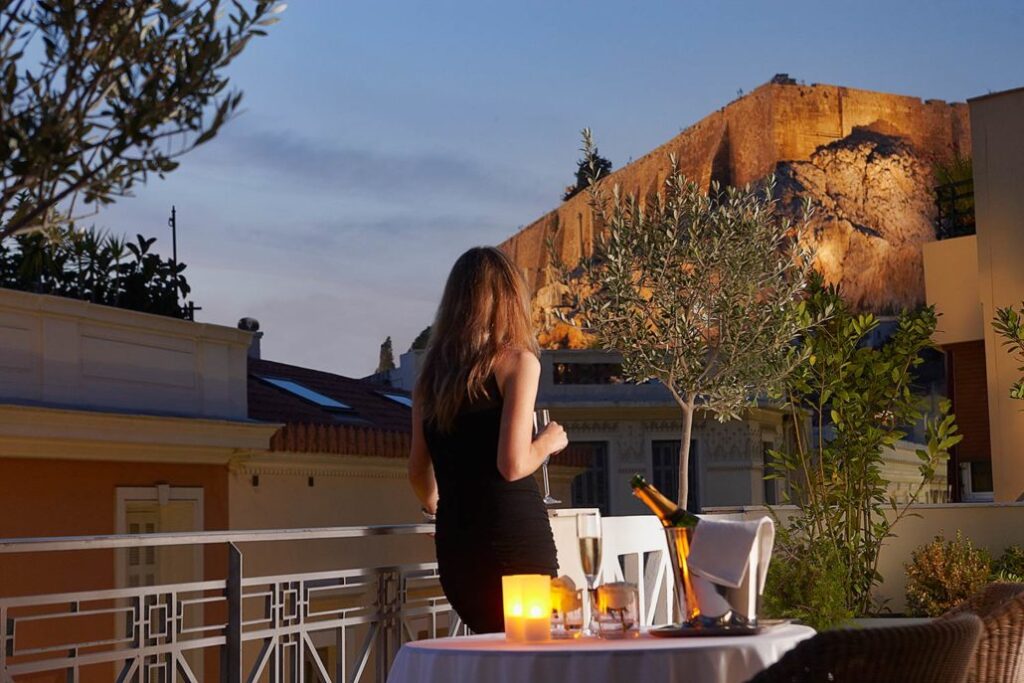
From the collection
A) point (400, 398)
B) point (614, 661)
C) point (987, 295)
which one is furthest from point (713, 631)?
point (400, 398)

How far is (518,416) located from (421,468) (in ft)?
1.52

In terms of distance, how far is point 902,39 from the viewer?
261 ft

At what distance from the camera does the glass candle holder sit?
10.8 feet

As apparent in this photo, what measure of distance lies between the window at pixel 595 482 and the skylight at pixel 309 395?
8.12 metres

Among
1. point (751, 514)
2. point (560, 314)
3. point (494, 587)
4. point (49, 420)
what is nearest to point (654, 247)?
point (560, 314)

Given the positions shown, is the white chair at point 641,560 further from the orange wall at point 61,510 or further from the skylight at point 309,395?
the skylight at point 309,395

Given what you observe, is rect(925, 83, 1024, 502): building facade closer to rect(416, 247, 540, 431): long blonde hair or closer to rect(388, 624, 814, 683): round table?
rect(416, 247, 540, 431): long blonde hair

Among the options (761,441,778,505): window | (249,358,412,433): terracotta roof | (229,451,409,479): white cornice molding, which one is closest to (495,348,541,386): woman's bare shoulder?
(229,451,409,479): white cornice molding

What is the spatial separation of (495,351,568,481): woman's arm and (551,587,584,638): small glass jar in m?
0.46

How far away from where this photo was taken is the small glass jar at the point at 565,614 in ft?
11.1

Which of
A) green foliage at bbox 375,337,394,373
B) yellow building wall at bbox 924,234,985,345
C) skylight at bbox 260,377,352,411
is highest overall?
green foliage at bbox 375,337,394,373

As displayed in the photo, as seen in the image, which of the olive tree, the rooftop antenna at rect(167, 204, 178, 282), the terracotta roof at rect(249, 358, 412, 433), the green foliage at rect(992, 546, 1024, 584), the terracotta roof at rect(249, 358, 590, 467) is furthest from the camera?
the terracotta roof at rect(249, 358, 412, 433)

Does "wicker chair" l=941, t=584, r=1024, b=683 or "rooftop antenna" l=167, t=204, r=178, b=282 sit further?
"rooftop antenna" l=167, t=204, r=178, b=282

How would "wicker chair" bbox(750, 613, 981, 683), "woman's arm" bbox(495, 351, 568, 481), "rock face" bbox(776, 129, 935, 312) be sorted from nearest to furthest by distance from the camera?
"wicker chair" bbox(750, 613, 981, 683) → "woman's arm" bbox(495, 351, 568, 481) → "rock face" bbox(776, 129, 935, 312)
